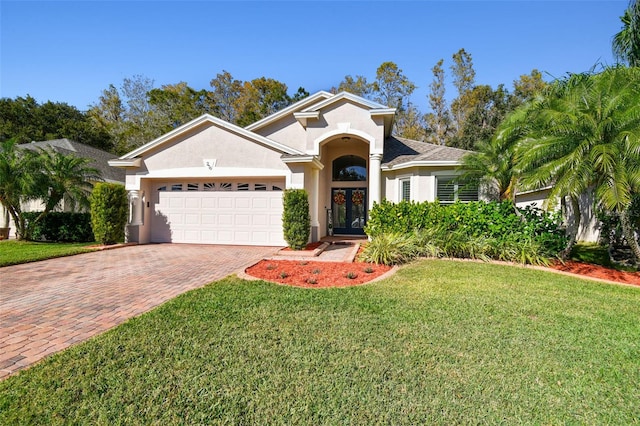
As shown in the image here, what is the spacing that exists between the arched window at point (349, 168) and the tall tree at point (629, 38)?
11.6 metres

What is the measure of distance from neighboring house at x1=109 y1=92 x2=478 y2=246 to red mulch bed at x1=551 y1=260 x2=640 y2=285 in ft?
15.0

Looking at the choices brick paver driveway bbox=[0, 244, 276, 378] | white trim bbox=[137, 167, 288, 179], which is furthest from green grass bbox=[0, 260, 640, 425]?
white trim bbox=[137, 167, 288, 179]

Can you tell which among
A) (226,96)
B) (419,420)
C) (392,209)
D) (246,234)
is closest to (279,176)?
(246,234)

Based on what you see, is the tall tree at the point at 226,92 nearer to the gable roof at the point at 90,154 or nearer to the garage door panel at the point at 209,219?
the gable roof at the point at 90,154

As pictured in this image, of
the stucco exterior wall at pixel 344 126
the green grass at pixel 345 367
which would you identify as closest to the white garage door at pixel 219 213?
the stucco exterior wall at pixel 344 126

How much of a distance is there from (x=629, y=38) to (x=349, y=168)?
12705mm

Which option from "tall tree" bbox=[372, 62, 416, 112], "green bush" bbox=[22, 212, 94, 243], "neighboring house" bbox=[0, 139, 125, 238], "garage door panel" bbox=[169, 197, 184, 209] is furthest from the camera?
"tall tree" bbox=[372, 62, 416, 112]

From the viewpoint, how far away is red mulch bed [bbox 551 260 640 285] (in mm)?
7863

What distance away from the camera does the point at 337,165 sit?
17219 millimetres

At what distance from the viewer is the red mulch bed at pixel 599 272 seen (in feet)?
25.8

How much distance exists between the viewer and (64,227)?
14.6 meters

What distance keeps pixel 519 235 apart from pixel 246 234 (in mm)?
10156

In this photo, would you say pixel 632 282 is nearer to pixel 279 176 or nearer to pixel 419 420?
pixel 419 420

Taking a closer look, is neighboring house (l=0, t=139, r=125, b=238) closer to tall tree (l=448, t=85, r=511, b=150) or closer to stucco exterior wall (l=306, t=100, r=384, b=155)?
stucco exterior wall (l=306, t=100, r=384, b=155)
